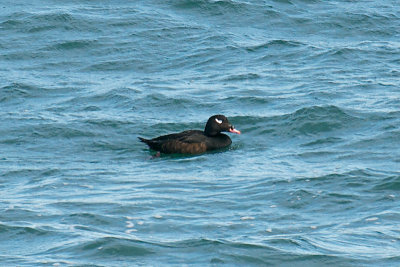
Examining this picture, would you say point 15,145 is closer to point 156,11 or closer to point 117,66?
point 117,66

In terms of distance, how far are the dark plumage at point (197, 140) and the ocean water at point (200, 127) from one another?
27 cm

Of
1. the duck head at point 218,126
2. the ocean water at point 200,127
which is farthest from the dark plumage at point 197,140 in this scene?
the ocean water at point 200,127

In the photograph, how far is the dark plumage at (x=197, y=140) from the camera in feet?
55.6

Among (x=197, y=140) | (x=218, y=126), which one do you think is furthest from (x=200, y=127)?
(x=197, y=140)

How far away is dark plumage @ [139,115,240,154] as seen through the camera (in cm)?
1695

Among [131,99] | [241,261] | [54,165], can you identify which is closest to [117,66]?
[131,99]

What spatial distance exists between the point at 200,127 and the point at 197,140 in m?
1.44

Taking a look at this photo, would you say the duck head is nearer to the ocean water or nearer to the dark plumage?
the dark plumage

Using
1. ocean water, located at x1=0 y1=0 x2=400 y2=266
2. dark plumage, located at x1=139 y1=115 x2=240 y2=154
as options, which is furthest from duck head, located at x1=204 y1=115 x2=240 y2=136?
ocean water, located at x1=0 y1=0 x2=400 y2=266

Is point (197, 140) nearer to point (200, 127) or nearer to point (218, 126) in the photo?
point (218, 126)

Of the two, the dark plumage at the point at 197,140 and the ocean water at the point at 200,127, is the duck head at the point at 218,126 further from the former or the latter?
the ocean water at the point at 200,127

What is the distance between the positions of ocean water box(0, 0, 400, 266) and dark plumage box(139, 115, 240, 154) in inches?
10.5

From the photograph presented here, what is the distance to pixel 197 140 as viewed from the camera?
56.4ft

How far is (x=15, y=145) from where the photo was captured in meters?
17.4
